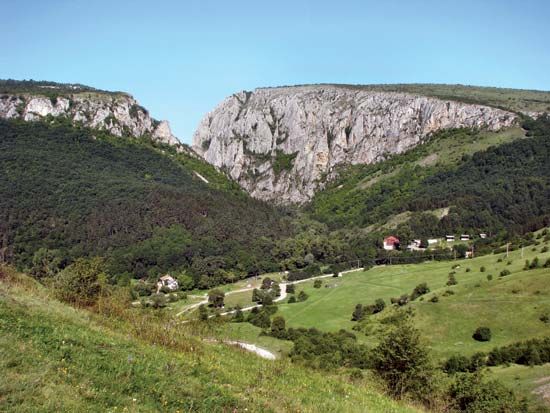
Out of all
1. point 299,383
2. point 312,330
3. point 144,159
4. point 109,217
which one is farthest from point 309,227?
point 299,383

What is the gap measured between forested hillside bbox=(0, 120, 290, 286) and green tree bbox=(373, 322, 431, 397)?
8898cm

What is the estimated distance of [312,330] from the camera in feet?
241

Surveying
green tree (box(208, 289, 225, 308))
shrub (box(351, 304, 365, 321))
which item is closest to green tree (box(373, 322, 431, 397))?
shrub (box(351, 304, 365, 321))

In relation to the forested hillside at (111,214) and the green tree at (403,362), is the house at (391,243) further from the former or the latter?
the green tree at (403,362)

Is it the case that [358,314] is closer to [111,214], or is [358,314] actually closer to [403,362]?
[403,362]

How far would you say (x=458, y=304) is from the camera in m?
74.9

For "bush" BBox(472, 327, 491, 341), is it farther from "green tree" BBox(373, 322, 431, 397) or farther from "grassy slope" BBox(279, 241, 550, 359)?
"green tree" BBox(373, 322, 431, 397)

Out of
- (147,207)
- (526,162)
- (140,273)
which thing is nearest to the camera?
(140,273)

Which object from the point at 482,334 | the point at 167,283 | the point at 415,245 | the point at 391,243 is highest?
the point at 391,243

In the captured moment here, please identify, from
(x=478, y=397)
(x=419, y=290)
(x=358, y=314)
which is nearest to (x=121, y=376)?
(x=478, y=397)

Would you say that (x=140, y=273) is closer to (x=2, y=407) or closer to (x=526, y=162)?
(x=2, y=407)

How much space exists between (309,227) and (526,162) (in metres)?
89.4

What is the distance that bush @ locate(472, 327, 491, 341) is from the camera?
2468 inches

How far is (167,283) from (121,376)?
10970 centimetres
